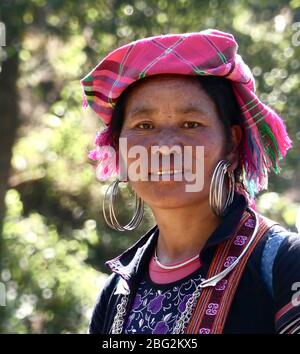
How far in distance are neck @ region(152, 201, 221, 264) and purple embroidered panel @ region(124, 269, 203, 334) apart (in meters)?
0.09

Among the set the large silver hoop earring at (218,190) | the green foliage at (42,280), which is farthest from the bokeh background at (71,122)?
the large silver hoop earring at (218,190)

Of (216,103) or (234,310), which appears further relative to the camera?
(216,103)

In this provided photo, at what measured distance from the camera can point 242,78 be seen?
2275mm

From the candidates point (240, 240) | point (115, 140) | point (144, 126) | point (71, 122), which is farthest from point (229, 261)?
point (71, 122)

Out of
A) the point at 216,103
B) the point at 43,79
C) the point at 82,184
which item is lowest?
the point at 82,184

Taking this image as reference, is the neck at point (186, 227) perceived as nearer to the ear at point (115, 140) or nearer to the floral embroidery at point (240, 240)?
the floral embroidery at point (240, 240)

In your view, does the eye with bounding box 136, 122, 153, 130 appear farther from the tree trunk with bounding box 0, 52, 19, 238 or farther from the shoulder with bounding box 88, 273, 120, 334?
the tree trunk with bounding box 0, 52, 19, 238

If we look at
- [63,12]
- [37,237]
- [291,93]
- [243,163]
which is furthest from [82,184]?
[243,163]

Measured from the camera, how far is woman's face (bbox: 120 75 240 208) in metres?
2.21

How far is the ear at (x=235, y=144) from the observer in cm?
233

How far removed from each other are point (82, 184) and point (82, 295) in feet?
3.99

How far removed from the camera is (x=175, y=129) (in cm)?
221

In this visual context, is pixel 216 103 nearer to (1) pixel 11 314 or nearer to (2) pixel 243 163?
(2) pixel 243 163
